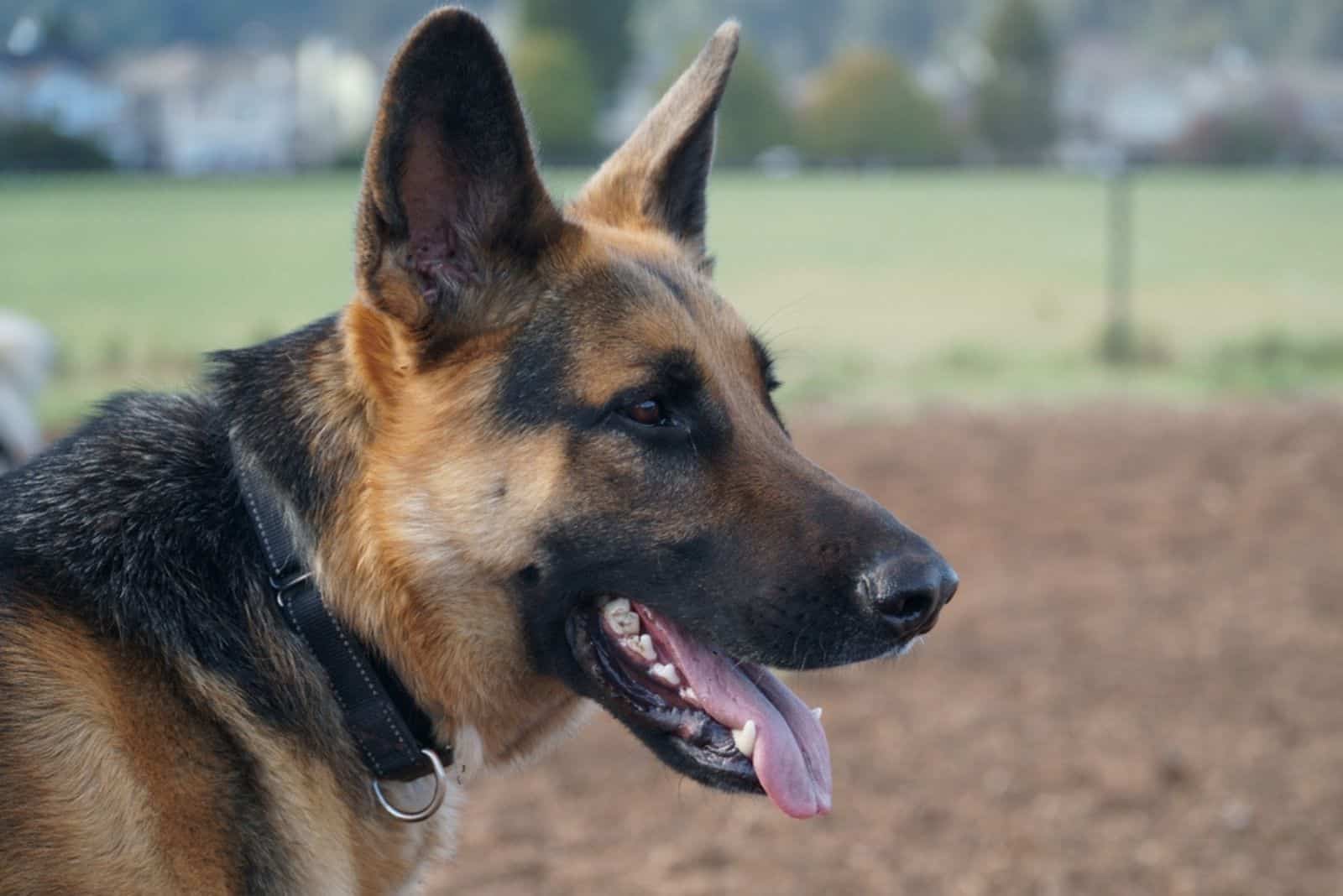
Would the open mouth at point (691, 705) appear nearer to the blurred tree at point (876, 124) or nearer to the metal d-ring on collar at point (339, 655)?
the metal d-ring on collar at point (339, 655)

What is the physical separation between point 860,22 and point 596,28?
18.5 feet

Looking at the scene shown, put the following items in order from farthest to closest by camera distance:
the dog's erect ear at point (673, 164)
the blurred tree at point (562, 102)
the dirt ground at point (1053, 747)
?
the blurred tree at point (562, 102) → the dirt ground at point (1053, 747) → the dog's erect ear at point (673, 164)

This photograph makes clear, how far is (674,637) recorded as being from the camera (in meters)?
2.66

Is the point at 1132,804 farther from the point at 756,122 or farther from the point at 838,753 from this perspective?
the point at 756,122

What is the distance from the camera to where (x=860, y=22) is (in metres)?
21.2

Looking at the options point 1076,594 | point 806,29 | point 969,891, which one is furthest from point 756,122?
point 969,891

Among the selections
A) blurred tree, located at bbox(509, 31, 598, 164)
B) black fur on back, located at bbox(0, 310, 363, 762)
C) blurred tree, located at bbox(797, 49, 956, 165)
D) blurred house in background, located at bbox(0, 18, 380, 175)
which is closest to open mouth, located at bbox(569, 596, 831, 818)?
black fur on back, located at bbox(0, 310, 363, 762)

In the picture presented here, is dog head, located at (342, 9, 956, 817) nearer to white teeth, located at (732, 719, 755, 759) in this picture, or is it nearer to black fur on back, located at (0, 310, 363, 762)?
white teeth, located at (732, 719, 755, 759)

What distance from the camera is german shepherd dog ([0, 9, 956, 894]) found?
96.5 inches

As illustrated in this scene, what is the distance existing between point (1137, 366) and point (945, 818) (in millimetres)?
9799

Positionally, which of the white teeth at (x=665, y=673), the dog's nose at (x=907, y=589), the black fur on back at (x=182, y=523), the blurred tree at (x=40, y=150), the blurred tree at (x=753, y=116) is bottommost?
the blurred tree at (x=753, y=116)

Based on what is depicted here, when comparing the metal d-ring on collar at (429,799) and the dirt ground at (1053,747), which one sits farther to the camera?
the dirt ground at (1053,747)

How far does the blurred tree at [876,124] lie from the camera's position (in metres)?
17.1

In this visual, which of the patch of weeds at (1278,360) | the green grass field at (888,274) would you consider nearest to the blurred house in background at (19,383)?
the green grass field at (888,274)
